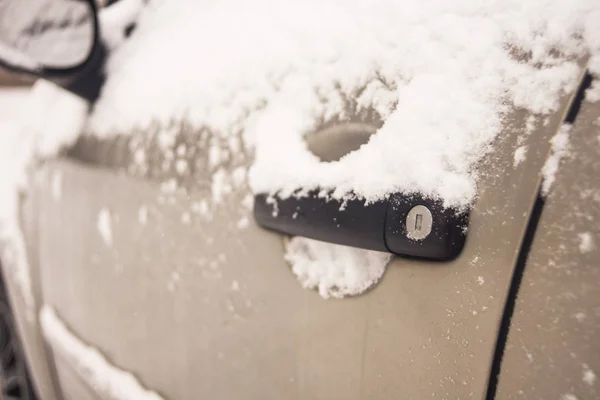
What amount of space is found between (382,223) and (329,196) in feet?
0.47

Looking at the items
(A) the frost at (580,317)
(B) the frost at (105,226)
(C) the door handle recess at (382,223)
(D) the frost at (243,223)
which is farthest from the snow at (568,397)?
(B) the frost at (105,226)

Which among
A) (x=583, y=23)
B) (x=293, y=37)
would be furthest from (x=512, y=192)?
(x=293, y=37)

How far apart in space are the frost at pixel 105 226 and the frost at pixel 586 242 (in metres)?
1.41

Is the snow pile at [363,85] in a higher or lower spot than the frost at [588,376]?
higher

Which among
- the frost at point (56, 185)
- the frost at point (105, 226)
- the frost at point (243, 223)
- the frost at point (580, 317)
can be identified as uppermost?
the frost at point (580, 317)

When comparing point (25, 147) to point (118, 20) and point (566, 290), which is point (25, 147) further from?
point (566, 290)

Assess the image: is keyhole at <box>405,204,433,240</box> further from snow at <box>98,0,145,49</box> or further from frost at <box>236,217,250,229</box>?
snow at <box>98,0,145,49</box>

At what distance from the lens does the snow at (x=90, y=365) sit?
1600 mm

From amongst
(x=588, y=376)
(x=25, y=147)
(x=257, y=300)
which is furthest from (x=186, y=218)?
(x=25, y=147)

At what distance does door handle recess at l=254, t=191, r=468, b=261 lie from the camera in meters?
0.81

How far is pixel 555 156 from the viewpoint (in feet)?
2.37

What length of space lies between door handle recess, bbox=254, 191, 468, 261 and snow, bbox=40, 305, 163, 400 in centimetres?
84

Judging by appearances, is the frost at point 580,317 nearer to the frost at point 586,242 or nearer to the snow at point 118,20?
the frost at point 586,242

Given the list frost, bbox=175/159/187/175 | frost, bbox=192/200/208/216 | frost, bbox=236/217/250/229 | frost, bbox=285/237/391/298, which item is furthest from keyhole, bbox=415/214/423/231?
frost, bbox=175/159/187/175
